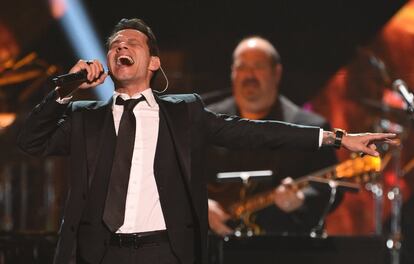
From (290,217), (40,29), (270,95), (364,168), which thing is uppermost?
(40,29)

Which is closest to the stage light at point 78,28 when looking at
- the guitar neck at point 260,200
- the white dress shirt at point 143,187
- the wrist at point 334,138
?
the guitar neck at point 260,200

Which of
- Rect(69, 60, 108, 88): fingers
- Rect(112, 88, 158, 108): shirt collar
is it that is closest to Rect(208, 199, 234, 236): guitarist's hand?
Rect(112, 88, 158, 108): shirt collar

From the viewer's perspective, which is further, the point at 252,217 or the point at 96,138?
the point at 252,217

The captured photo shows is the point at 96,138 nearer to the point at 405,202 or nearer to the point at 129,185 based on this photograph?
the point at 129,185

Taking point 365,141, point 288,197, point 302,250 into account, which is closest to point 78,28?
point 288,197

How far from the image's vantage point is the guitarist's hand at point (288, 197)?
17.0ft

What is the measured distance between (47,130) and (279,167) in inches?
107

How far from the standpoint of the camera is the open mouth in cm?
288

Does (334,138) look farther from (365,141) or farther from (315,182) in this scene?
(315,182)

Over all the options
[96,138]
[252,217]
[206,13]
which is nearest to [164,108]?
[96,138]

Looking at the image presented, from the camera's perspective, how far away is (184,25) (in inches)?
218

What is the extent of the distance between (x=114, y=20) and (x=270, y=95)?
1.26m

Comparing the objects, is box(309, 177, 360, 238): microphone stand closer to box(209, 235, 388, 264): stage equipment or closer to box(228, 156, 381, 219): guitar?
box(228, 156, 381, 219): guitar

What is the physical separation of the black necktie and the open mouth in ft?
0.50
